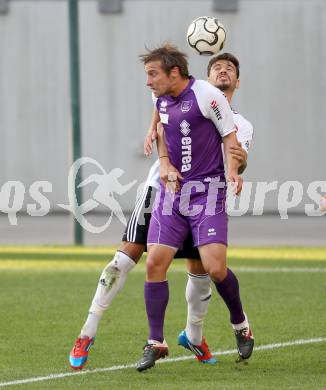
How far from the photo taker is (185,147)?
8656 mm

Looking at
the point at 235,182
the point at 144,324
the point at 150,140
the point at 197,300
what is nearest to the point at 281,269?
the point at 144,324

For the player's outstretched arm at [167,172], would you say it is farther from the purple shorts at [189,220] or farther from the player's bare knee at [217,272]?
the player's bare knee at [217,272]

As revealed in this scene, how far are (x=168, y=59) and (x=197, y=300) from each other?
171 centimetres

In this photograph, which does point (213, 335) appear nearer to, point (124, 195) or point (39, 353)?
point (39, 353)

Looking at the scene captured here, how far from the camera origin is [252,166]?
24.5m

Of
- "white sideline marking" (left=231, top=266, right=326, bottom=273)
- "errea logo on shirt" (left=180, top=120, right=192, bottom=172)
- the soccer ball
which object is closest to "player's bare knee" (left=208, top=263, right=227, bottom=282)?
"errea logo on shirt" (left=180, top=120, right=192, bottom=172)

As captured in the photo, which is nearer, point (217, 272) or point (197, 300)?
point (217, 272)

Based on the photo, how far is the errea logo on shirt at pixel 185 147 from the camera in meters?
8.63

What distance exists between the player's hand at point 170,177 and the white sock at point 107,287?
61 centimetres

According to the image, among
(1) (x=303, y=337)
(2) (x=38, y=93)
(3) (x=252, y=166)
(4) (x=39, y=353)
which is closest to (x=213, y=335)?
(1) (x=303, y=337)

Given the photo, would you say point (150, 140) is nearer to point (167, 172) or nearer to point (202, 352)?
point (167, 172)

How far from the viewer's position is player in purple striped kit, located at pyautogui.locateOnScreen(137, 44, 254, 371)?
8578 mm

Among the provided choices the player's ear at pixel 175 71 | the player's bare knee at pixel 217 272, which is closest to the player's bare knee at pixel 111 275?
the player's bare knee at pixel 217 272

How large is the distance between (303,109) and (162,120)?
1592cm
